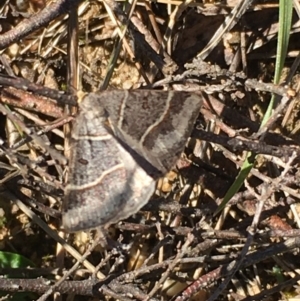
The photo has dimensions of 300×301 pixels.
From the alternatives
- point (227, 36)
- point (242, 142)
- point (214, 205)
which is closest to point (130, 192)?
point (242, 142)

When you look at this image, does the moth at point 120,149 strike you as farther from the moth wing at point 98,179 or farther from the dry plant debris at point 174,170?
the dry plant debris at point 174,170

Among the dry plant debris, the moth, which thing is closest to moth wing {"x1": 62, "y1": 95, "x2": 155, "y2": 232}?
the moth

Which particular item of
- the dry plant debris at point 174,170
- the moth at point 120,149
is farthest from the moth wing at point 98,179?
the dry plant debris at point 174,170

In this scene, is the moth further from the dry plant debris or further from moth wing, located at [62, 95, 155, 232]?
the dry plant debris

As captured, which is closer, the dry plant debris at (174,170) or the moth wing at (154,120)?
the moth wing at (154,120)

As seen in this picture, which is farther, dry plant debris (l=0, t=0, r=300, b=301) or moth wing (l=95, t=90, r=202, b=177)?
dry plant debris (l=0, t=0, r=300, b=301)

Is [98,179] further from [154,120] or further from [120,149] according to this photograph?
[154,120]
